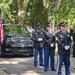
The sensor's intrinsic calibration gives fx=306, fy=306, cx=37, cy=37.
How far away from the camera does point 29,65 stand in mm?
12938

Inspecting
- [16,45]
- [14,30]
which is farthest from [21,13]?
[16,45]


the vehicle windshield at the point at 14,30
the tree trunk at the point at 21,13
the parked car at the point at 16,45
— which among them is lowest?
the parked car at the point at 16,45

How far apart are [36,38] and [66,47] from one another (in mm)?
3504

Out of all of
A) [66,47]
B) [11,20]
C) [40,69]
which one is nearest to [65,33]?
[66,47]

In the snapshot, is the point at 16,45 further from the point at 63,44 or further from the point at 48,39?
the point at 63,44

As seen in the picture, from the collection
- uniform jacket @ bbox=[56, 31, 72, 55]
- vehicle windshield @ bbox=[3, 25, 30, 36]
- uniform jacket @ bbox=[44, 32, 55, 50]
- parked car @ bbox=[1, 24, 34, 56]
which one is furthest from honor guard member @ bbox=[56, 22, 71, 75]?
vehicle windshield @ bbox=[3, 25, 30, 36]

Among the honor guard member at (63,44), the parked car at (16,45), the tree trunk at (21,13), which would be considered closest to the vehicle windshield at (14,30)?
the parked car at (16,45)

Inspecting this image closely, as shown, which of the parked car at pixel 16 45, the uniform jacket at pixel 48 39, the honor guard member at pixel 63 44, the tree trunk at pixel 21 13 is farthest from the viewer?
the tree trunk at pixel 21 13

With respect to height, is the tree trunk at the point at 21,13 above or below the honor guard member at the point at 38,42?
above

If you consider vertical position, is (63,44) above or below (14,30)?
below

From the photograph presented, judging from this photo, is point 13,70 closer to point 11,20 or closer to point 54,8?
point 54,8

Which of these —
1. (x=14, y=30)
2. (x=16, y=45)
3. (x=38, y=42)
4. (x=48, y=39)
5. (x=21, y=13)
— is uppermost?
(x=21, y=13)

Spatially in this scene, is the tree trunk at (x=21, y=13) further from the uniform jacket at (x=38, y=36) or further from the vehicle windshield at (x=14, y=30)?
the uniform jacket at (x=38, y=36)

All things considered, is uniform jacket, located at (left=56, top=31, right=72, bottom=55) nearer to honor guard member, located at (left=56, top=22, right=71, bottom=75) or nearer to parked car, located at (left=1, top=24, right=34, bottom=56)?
honor guard member, located at (left=56, top=22, right=71, bottom=75)
